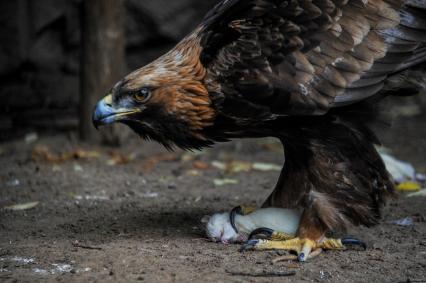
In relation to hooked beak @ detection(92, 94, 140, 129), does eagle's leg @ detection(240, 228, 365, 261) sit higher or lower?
lower

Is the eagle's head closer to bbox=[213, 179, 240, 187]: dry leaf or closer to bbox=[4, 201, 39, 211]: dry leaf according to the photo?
bbox=[4, 201, 39, 211]: dry leaf

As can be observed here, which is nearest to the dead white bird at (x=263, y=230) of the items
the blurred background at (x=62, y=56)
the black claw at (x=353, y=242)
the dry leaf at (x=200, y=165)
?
the black claw at (x=353, y=242)

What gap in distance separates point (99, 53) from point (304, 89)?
4238 mm

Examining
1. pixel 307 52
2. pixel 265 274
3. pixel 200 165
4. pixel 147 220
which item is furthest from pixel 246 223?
pixel 200 165

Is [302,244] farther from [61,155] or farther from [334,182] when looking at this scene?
[61,155]

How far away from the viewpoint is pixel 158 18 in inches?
442

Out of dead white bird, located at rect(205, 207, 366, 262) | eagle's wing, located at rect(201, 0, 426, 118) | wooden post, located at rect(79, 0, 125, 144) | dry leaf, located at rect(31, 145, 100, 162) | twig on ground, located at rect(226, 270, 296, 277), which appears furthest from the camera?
wooden post, located at rect(79, 0, 125, 144)

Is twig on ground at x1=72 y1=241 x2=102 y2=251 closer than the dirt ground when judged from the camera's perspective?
No

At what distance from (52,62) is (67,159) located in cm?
331

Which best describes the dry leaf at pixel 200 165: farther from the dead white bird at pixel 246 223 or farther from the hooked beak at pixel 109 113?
the hooked beak at pixel 109 113

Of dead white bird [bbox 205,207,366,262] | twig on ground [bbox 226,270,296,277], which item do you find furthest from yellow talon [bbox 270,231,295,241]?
twig on ground [bbox 226,270,296,277]

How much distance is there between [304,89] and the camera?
4.91m

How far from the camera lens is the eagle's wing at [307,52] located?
4.93 m

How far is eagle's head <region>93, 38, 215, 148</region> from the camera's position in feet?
16.7
